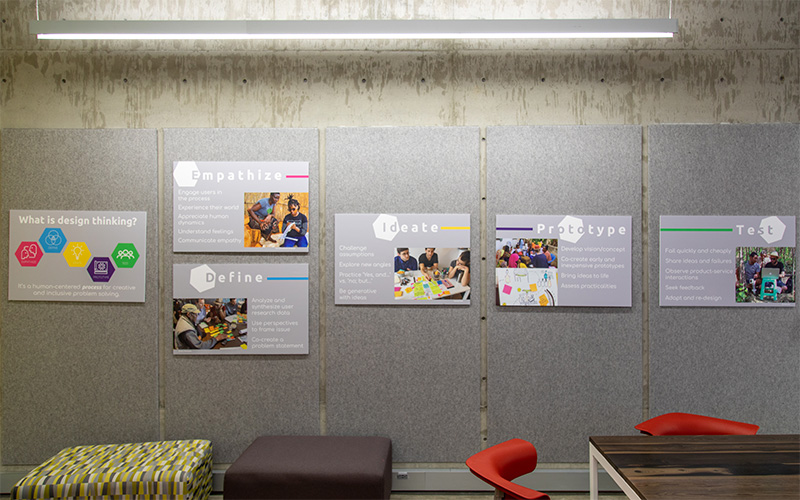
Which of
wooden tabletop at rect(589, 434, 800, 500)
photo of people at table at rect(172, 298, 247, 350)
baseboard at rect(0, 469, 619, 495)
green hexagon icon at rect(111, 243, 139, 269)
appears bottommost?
baseboard at rect(0, 469, 619, 495)

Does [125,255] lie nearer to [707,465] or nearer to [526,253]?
Answer: [526,253]

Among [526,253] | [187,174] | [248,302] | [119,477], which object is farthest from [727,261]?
[119,477]

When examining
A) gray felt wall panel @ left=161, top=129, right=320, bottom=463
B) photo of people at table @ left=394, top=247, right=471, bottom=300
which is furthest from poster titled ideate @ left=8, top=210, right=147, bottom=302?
photo of people at table @ left=394, top=247, right=471, bottom=300

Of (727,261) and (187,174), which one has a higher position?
(187,174)

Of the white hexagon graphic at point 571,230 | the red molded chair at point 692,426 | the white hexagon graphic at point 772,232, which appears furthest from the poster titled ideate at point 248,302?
the white hexagon graphic at point 772,232

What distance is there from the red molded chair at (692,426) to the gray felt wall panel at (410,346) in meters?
1.03

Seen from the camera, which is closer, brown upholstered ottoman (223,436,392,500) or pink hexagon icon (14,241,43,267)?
brown upholstered ottoman (223,436,392,500)

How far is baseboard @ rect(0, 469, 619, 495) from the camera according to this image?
9.82ft

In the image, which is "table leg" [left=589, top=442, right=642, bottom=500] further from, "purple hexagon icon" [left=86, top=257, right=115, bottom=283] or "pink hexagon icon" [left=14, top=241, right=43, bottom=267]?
"pink hexagon icon" [left=14, top=241, right=43, bottom=267]

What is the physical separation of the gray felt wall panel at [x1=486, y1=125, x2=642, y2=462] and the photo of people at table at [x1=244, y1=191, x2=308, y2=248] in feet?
4.04

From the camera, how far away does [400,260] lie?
3.01m

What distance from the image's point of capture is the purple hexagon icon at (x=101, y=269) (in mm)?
3021

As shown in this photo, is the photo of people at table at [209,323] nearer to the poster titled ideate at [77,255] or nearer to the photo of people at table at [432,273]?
the poster titled ideate at [77,255]

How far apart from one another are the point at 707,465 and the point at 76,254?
3.62 m
